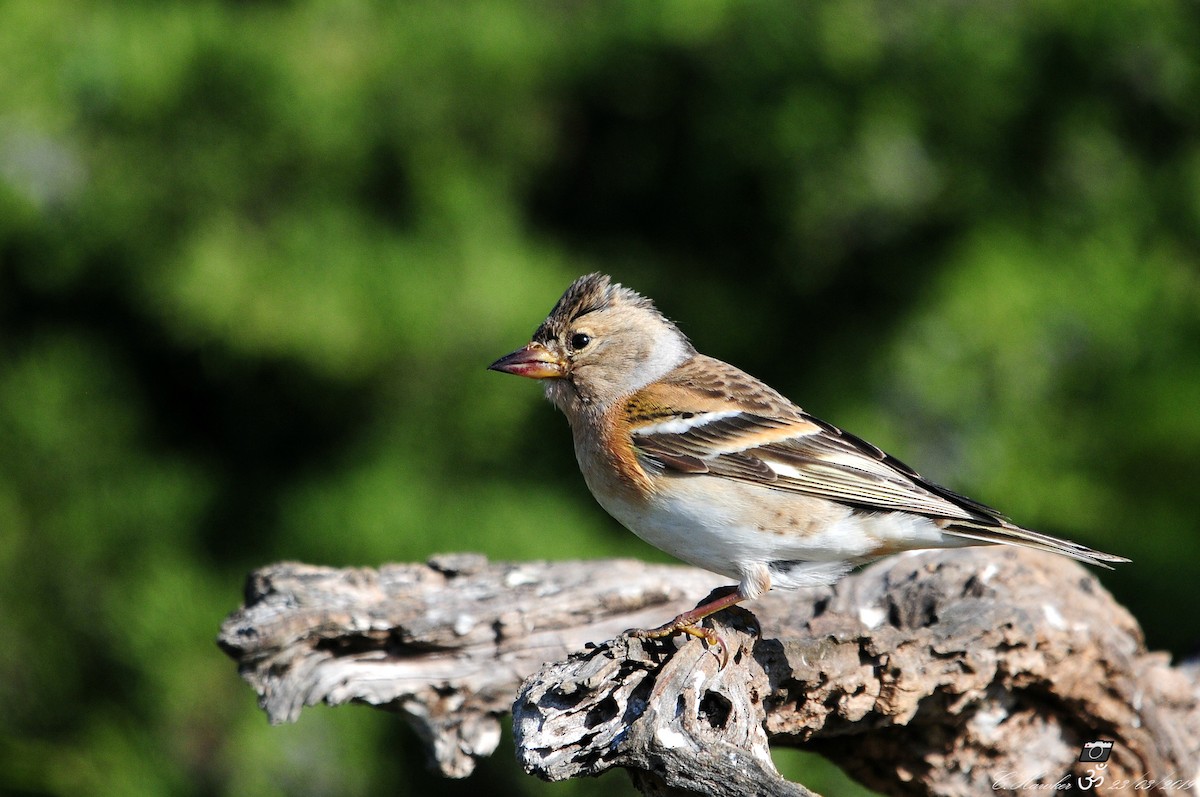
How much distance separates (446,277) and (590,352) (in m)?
1.03

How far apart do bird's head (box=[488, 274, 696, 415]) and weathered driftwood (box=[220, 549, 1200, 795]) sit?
1.66ft

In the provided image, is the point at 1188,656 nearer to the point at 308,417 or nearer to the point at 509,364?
the point at 509,364

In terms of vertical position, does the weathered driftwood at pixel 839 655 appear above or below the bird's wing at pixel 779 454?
below

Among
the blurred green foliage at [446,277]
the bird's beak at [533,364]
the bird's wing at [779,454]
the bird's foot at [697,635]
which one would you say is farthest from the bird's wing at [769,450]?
the blurred green foliage at [446,277]

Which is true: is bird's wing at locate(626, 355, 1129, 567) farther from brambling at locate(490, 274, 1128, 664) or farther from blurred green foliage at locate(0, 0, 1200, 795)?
blurred green foliage at locate(0, 0, 1200, 795)

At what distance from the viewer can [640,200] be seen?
484 centimetres

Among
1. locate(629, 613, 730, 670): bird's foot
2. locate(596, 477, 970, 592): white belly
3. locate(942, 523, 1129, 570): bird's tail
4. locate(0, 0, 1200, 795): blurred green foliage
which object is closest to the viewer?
locate(629, 613, 730, 670): bird's foot

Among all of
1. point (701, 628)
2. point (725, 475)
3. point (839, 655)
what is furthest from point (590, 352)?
point (839, 655)

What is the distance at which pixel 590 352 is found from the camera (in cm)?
347

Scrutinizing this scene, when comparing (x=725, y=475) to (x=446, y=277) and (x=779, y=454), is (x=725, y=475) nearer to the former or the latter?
(x=779, y=454)

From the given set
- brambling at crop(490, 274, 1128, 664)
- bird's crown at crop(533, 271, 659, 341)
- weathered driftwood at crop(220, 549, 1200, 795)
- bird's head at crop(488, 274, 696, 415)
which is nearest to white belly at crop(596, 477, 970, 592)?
brambling at crop(490, 274, 1128, 664)

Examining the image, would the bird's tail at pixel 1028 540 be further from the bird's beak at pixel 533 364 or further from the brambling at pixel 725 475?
the bird's beak at pixel 533 364

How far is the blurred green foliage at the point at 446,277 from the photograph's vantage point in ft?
13.9

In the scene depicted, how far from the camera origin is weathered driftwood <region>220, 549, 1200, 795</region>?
2801mm
